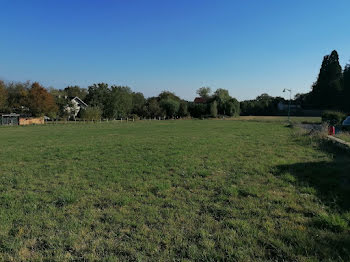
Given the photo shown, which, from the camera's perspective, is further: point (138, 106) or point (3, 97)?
point (138, 106)

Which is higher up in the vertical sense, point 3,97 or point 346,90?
point 346,90

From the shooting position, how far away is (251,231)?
3229mm

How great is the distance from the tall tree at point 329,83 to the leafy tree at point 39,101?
82114mm

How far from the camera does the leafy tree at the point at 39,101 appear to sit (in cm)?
5262

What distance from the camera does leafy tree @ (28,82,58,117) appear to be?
5262 centimetres

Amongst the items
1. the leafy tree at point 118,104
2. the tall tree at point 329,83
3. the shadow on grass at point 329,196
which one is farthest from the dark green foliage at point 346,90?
the shadow on grass at point 329,196

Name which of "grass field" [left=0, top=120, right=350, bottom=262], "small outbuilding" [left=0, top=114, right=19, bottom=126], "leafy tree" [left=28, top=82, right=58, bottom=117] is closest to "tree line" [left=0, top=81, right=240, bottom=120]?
"leafy tree" [left=28, top=82, right=58, bottom=117]

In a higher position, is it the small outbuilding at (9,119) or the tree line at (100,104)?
the tree line at (100,104)

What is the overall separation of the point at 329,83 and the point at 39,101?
84199mm

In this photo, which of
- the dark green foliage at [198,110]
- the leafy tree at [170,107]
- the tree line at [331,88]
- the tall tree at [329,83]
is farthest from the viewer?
the dark green foliage at [198,110]

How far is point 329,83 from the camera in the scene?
7300 cm

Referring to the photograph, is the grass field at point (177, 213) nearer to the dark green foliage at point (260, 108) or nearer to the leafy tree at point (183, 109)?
the leafy tree at point (183, 109)

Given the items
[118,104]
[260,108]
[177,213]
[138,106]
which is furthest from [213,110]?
[177,213]

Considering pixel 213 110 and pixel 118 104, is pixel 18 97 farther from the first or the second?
pixel 213 110
